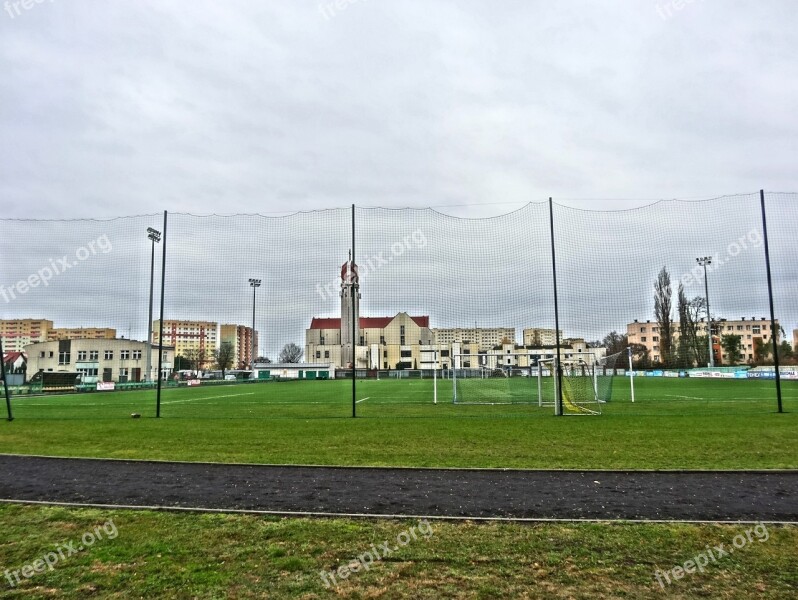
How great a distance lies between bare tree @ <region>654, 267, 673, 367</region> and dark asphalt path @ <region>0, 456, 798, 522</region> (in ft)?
42.1

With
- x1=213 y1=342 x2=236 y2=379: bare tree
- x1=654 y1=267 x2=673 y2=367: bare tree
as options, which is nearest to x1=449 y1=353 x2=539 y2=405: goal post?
x1=654 y1=267 x2=673 y2=367: bare tree

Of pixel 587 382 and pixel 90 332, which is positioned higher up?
pixel 90 332

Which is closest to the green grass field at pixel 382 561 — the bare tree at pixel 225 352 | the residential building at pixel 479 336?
the residential building at pixel 479 336

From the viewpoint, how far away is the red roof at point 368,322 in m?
21.7

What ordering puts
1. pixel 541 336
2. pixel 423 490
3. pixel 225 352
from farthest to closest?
1. pixel 225 352
2. pixel 541 336
3. pixel 423 490

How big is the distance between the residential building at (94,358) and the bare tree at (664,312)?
→ 27548mm

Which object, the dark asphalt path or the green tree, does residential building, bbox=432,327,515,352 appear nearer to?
the dark asphalt path

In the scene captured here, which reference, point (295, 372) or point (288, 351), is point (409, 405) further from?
point (295, 372)

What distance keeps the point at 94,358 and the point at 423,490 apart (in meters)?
41.6

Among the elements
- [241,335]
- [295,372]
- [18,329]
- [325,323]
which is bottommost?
[295,372]

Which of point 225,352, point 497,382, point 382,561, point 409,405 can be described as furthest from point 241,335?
point 225,352

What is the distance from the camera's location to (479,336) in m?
20.5

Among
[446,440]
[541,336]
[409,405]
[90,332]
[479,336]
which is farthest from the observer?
[90,332]

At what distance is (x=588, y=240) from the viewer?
57.5 ft
